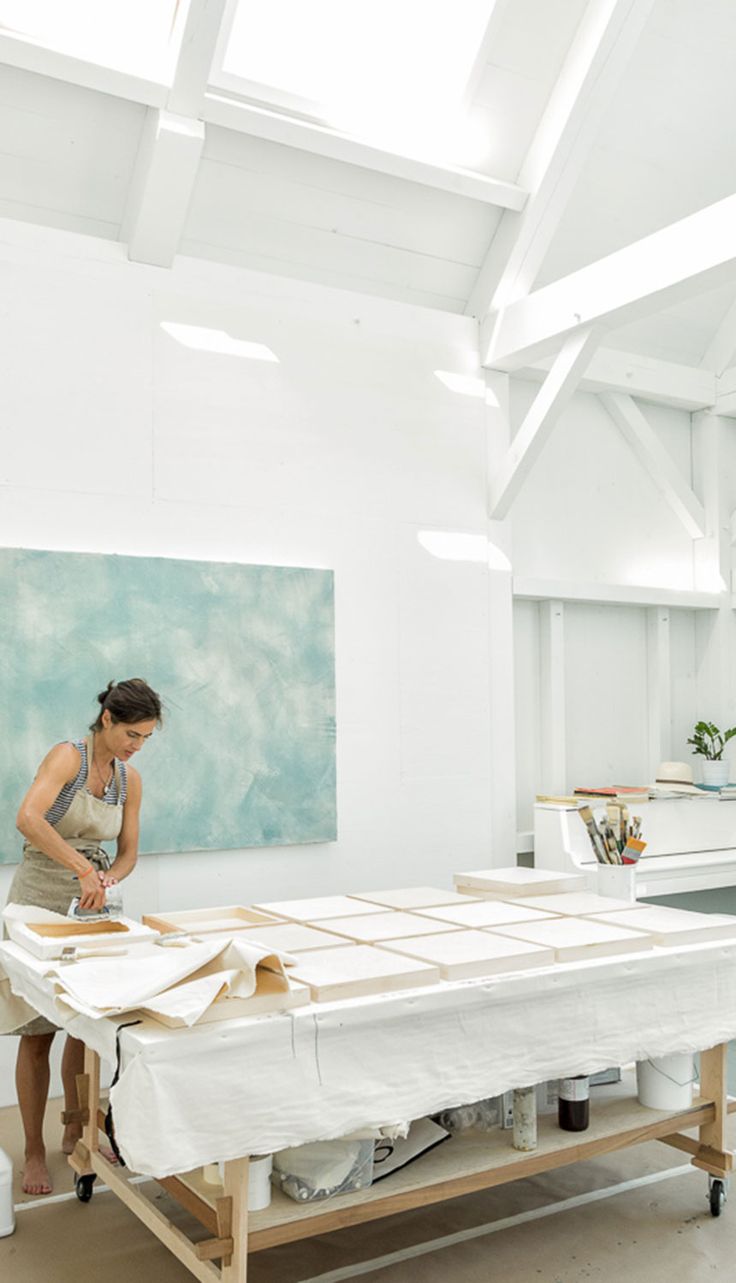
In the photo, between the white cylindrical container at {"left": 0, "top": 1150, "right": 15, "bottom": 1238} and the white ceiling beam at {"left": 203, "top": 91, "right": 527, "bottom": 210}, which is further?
the white ceiling beam at {"left": 203, "top": 91, "right": 527, "bottom": 210}

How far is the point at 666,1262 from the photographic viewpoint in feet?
9.29

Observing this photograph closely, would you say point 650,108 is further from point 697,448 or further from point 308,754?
point 308,754

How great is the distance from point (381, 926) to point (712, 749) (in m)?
3.58

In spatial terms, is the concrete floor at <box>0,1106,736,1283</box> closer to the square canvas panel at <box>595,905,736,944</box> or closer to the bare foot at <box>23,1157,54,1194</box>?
the bare foot at <box>23,1157,54,1194</box>

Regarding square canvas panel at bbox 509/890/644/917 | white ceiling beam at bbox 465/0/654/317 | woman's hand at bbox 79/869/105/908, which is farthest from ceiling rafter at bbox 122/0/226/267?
square canvas panel at bbox 509/890/644/917

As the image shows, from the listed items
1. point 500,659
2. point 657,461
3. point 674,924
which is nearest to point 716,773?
point 500,659

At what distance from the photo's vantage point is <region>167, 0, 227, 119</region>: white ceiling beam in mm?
3771

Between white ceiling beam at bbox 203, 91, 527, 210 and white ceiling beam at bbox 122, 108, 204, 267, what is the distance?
16cm

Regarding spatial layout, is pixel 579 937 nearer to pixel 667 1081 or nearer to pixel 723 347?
pixel 667 1081

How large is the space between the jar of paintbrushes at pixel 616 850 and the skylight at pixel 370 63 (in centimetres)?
287

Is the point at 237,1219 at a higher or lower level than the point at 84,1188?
higher

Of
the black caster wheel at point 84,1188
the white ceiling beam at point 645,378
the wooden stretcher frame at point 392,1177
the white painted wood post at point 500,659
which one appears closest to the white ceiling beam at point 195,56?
the white painted wood post at point 500,659

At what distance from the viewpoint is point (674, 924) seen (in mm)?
3115

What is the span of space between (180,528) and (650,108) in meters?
2.84
